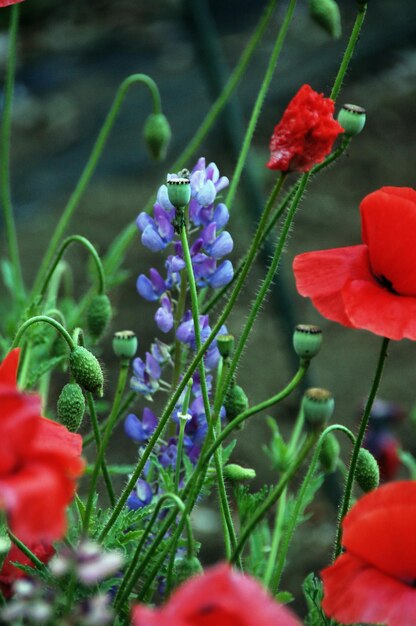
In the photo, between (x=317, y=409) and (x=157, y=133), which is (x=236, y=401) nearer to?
(x=317, y=409)

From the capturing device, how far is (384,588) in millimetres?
460

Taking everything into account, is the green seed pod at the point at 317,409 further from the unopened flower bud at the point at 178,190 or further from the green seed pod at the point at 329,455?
the green seed pod at the point at 329,455

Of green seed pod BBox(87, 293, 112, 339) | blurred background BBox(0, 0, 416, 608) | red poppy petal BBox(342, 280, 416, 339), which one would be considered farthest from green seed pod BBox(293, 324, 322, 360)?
blurred background BBox(0, 0, 416, 608)

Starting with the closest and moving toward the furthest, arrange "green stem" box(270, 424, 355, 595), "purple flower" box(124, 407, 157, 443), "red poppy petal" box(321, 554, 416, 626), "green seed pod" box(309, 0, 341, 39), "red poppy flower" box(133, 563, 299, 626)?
1. "red poppy flower" box(133, 563, 299, 626)
2. "red poppy petal" box(321, 554, 416, 626)
3. "green stem" box(270, 424, 355, 595)
4. "purple flower" box(124, 407, 157, 443)
5. "green seed pod" box(309, 0, 341, 39)

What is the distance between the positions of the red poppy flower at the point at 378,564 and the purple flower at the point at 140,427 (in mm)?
257

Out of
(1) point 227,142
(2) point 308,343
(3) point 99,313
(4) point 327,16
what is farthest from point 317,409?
(1) point 227,142

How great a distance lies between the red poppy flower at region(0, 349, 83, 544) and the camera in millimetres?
363

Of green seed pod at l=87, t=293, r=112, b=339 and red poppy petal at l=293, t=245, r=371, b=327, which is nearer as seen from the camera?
red poppy petal at l=293, t=245, r=371, b=327

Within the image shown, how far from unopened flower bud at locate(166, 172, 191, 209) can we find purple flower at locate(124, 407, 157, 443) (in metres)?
0.17

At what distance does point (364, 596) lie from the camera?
0.46 meters

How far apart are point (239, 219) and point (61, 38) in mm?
1725

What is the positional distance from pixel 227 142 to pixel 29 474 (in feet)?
5.53

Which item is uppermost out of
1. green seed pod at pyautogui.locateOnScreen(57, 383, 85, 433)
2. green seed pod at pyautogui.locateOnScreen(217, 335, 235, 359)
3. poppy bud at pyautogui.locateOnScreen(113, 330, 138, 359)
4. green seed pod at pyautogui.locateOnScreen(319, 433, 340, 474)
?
green seed pod at pyautogui.locateOnScreen(217, 335, 235, 359)

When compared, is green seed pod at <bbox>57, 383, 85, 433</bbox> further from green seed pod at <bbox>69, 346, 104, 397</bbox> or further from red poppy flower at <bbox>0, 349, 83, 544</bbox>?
red poppy flower at <bbox>0, 349, 83, 544</bbox>
